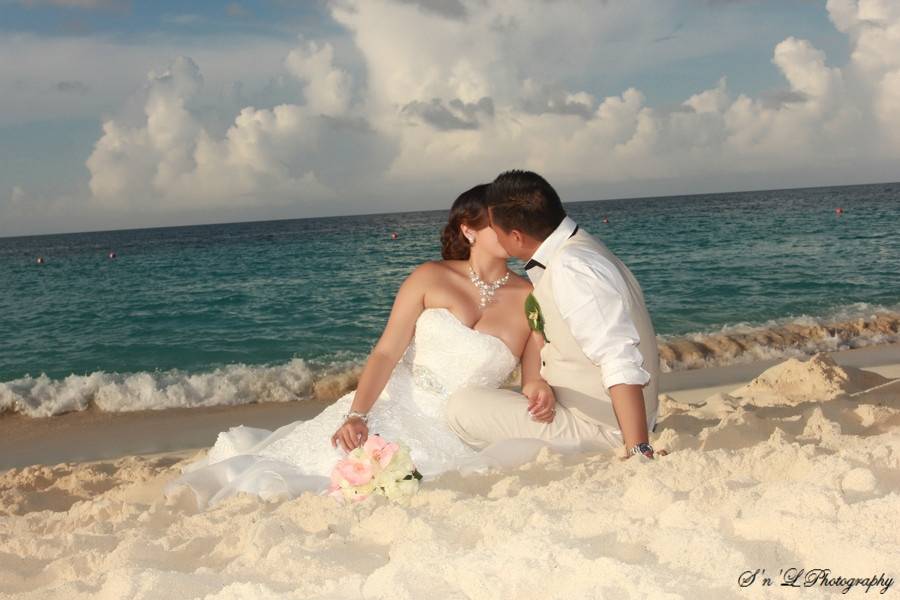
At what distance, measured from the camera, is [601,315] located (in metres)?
3.49

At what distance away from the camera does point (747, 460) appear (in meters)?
3.02

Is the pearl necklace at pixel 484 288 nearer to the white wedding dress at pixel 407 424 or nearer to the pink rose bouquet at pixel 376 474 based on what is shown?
the white wedding dress at pixel 407 424

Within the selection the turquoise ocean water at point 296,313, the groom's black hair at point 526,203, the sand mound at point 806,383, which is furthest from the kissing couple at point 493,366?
the turquoise ocean water at point 296,313

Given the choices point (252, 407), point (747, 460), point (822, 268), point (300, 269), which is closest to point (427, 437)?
point (747, 460)

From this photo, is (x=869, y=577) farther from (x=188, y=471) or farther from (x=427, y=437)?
(x=188, y=471)

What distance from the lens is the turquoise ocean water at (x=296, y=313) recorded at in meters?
10.5

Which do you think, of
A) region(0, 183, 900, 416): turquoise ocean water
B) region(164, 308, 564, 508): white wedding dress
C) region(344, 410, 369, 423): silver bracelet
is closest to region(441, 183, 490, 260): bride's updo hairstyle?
region(164, 308, 564, 508): white wedding dress

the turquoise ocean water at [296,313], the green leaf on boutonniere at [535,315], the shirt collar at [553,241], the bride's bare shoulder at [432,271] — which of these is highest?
the shirt collar at [553,241]

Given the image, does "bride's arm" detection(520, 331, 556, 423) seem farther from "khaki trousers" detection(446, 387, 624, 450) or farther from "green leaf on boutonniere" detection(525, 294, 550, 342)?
"green leaf on boutonniere" detection(525, 294, 550, 342)

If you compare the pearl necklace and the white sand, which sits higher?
the pearl necklace

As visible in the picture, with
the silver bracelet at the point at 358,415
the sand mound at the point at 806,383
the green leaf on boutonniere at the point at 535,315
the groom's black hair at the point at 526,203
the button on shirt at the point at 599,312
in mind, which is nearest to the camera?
the button on shirt at the point at 599,312

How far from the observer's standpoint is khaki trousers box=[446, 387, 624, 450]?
4.01 meters

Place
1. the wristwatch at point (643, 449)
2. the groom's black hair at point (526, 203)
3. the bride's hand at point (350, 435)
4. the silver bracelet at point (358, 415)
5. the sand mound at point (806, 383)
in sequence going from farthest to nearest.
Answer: the sand mound at point (806, 383)
the silver bracelet at point (358, 415)
the bride's hand at point (350, 435)
the groom's black hair at point (526, 203)
the wristwatch at point (643, 449)

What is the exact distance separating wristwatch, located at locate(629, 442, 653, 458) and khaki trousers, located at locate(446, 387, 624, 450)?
1.51 ft
